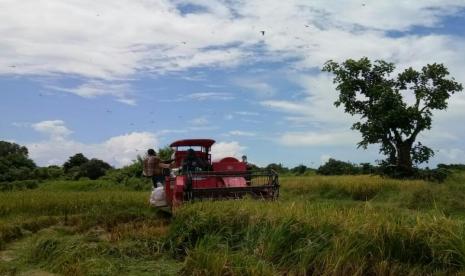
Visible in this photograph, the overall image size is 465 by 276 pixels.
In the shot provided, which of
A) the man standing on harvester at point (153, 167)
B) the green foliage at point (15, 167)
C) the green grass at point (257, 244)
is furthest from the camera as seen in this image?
the green foliage at point (15, 167)

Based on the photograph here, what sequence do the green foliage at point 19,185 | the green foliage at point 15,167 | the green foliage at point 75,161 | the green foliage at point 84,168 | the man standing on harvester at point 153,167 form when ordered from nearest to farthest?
the man standing on harvester at point 153,167
the green foliage at point 19,185
the green foliage at point 15,167
the green foliage at point 84,168
the green foliage at point 75,161

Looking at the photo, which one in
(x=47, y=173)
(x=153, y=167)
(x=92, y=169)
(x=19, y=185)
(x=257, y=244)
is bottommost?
(x=257, y=244)

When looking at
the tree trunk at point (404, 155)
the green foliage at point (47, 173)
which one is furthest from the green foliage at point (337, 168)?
the green foliage at point (47, 173)

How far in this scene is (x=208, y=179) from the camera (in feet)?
44.0

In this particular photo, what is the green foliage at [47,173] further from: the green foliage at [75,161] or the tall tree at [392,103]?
the tall tree at [392,103]

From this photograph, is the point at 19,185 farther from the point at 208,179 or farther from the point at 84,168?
the point at 208,179

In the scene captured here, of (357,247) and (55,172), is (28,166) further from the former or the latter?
(357,247)

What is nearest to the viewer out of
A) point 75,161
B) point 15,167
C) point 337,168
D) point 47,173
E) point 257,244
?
point 257,244

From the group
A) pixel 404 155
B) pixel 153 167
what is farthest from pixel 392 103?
pixel 153 167

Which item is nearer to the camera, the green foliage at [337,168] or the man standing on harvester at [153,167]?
the man standing on harvester at [153,167]

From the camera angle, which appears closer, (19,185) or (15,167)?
(19,185)

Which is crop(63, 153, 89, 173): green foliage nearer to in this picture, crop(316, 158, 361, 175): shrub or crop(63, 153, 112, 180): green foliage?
crop(63, 153, 112, 180): green foliage

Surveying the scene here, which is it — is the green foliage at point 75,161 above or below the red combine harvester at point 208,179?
above

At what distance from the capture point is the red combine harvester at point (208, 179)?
12.8m
